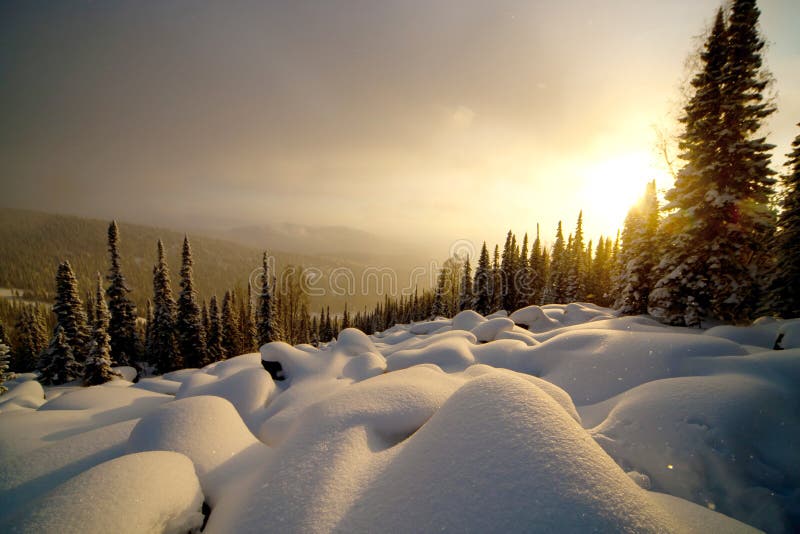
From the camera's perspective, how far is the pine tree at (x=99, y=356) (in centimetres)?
2205

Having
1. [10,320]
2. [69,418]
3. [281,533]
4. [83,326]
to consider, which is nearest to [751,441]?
[281,533]

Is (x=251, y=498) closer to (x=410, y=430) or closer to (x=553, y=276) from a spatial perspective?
(x=410, y=430)

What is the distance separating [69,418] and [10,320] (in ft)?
440

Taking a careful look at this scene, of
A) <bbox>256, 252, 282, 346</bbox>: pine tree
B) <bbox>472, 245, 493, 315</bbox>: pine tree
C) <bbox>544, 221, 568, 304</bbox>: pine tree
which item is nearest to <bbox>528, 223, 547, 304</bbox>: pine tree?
<bbox>544, 221, 568, 304</bbox>: pine tree

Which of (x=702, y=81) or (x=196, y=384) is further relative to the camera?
(x=702, y=81)

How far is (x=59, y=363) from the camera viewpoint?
25.4 meters

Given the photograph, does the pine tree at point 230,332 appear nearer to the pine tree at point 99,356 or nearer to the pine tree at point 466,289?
the pine tree at point 99,356

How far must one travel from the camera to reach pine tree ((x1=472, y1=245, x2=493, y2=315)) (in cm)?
4412

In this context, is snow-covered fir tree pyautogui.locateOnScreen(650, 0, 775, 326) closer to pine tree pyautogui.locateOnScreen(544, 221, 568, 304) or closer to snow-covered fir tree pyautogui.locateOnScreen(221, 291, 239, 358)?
pine tree pyautogui.locateOnScreen(544, 221, 568, 304)

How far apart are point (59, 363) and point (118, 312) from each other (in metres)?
5.85

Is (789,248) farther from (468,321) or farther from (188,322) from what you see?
(188,322)

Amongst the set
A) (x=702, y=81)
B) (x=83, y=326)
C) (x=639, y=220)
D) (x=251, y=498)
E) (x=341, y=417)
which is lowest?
(x=83, y=326)

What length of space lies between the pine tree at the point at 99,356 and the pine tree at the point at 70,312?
584 cm

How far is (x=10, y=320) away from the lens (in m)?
82.2
